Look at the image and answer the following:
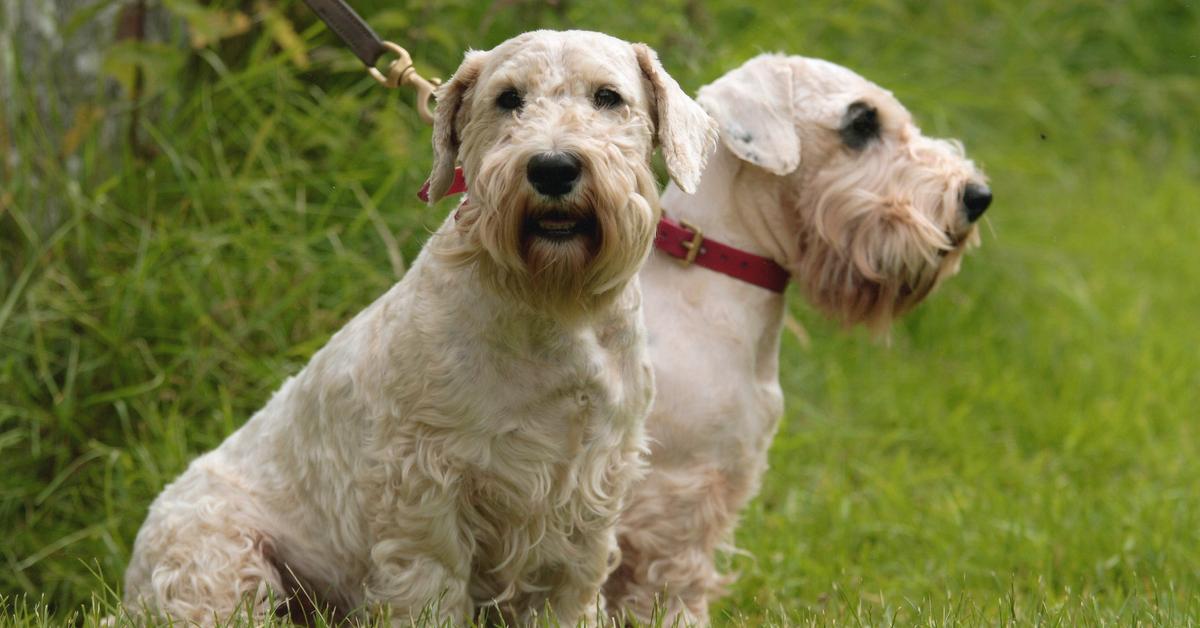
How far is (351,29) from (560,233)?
148 centimetres

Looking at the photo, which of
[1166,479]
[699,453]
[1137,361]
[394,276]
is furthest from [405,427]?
[1137,361]

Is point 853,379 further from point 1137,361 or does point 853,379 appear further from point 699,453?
point 699,453

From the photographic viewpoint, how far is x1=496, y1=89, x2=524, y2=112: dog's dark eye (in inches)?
126

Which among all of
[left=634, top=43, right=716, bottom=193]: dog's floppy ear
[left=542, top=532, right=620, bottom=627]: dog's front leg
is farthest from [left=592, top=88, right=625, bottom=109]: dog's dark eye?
[left=542, top=532, right=620, bottom=627]: dog's front leg

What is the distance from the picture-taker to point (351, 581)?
3660 mm

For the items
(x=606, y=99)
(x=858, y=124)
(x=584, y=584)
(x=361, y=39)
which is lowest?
(x=584, y=584)

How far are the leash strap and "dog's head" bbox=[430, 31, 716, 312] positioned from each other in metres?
0.98

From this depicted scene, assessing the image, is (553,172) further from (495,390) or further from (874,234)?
(874,234)

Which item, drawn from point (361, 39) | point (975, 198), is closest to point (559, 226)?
point (361, 39)

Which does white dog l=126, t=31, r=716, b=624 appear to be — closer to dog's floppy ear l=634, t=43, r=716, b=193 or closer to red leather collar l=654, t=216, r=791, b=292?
dog's floppy ear l=634, t=43, r=716, b=193

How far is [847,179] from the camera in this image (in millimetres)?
4172

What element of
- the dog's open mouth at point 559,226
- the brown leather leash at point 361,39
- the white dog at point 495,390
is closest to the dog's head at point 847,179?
the white dog at point 495,390

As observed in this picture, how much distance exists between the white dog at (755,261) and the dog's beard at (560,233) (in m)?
0.81

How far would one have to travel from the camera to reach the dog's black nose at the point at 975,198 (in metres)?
4.17
